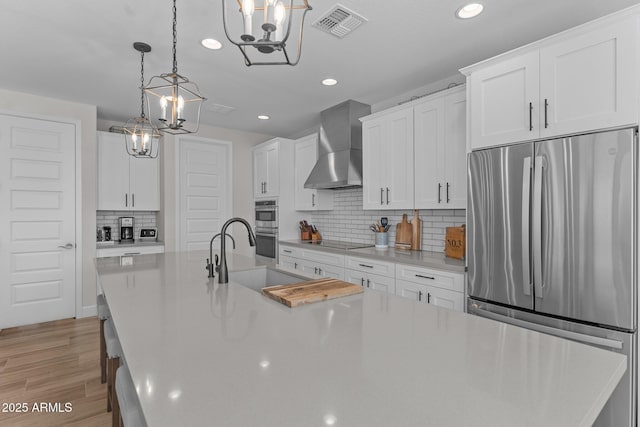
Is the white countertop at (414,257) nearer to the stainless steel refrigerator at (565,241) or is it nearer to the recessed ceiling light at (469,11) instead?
the stainless steel refrigerator at (565,241)

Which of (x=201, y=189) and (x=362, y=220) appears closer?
(x=362, y=220)

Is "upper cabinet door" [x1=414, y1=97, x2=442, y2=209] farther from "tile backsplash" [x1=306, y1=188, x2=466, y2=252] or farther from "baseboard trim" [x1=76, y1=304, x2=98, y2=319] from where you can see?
"baseboard trim" [x1=76, y1=304, x2=98, y2=319]

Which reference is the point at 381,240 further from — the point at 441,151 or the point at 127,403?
the point at 127,403

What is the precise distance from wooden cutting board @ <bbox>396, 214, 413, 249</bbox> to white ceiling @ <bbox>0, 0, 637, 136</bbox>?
4.68 ft

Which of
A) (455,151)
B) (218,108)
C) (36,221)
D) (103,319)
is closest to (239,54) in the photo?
(218,108)

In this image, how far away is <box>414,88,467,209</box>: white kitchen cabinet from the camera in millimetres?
2732

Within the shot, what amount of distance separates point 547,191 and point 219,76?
289 cm

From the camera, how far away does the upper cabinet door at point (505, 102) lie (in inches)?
79.0

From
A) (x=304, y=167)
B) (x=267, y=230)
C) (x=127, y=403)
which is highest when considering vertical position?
(x=304, y=167)

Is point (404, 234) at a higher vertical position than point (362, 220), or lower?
lower

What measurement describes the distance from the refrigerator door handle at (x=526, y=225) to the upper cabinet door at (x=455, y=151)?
0.70 metres

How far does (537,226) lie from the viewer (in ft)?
6.34

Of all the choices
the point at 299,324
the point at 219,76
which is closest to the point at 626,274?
the point at 299,324

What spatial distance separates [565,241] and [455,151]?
119 centimetres
